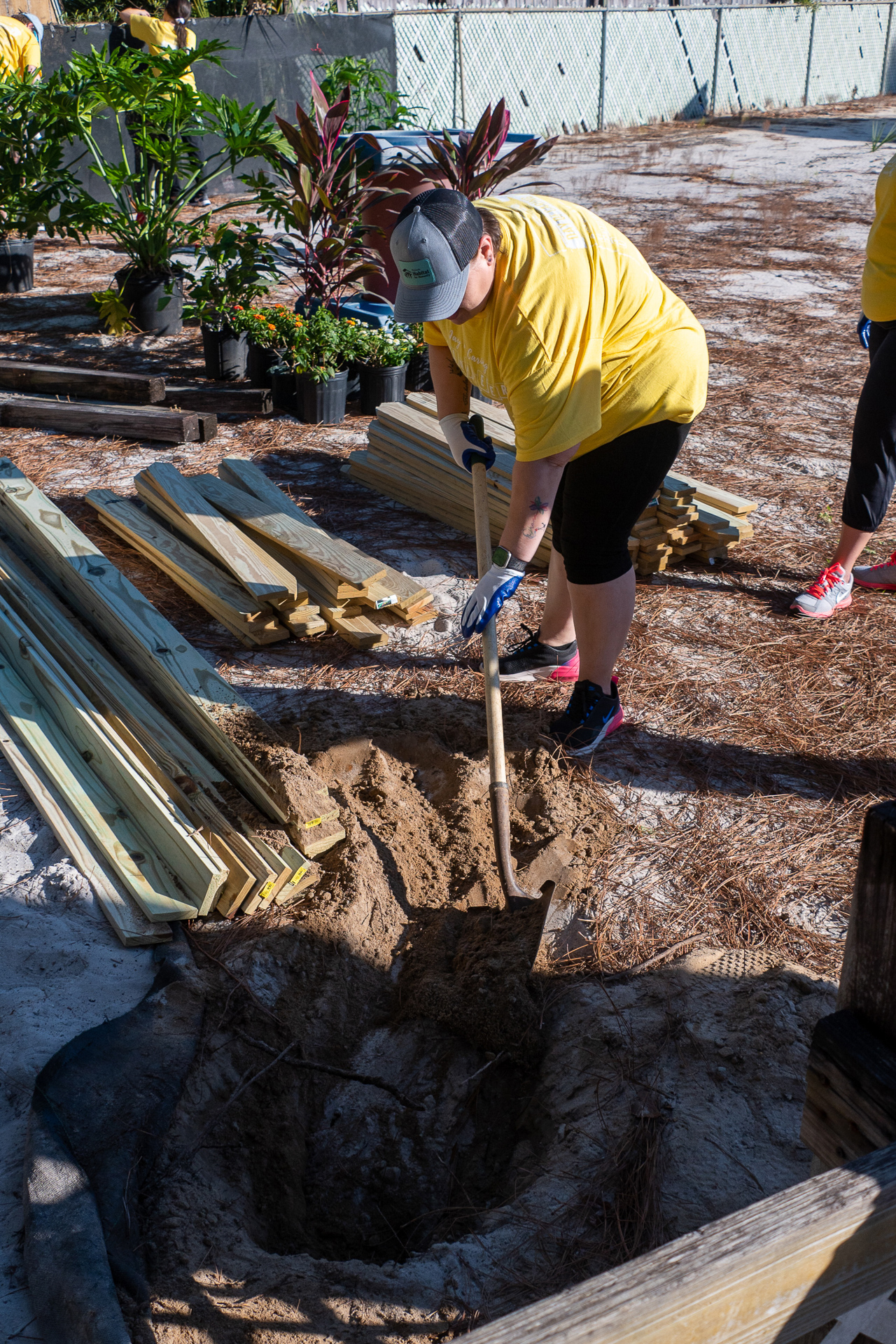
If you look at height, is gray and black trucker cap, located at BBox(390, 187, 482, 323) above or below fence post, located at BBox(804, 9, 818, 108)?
below

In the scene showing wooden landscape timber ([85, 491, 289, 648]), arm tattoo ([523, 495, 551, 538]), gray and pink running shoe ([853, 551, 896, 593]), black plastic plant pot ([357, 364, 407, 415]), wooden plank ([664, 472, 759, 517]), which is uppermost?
arm tattoo ([523, 495, 551, 538])

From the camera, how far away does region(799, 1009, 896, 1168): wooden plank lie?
113cm

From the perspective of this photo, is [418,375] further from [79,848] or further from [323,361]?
[79,848]

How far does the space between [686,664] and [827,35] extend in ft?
82.3

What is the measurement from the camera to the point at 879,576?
4441 millimetres

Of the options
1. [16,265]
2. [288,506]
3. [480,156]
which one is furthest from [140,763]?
[16,265]

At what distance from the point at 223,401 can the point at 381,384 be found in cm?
110

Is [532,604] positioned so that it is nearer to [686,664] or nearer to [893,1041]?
[686,664]

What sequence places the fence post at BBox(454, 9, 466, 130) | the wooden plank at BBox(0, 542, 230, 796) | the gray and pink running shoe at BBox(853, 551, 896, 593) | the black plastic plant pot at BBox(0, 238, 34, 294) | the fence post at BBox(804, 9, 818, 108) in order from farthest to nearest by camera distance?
the fence post at BBox(804, 9, 818, 108) → the fence post at BBox(454, 9, 466, 130) → the black plastic plant pot at BBox(0, 238, 34, 294) → the gray and pink running shoe at BBox(853, 551, 896, 593) → the wooden plank at BBox(0, 542, 230, 796)

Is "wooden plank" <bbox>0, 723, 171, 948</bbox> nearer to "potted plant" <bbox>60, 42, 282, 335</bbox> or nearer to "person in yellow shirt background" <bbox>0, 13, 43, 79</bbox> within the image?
"potted plant" <bbox>60, 42, 282, 335</bbox>

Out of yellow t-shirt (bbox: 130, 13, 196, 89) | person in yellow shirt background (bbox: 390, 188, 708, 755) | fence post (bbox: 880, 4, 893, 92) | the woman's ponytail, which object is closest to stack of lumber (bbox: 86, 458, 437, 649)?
person in yellow shirt background (bbox: 390, 188, 708, 755)

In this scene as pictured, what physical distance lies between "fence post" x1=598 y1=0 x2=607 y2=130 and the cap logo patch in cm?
1908

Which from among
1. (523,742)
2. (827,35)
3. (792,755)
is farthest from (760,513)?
(827,35)

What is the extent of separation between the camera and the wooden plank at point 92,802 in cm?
264
